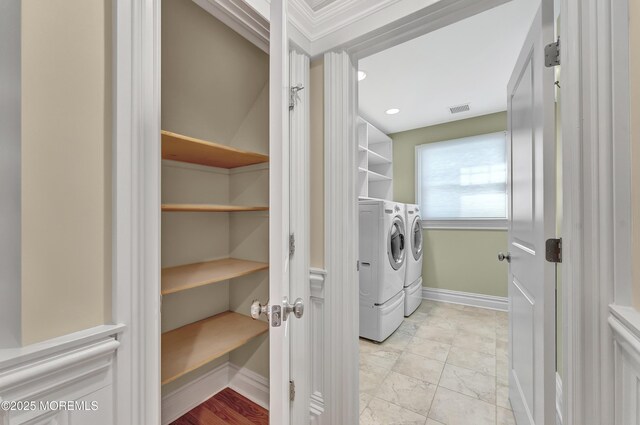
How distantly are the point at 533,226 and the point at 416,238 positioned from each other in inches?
89.6

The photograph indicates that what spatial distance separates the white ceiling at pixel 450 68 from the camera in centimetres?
172

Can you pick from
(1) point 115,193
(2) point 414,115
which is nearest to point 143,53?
(1) point 115,193

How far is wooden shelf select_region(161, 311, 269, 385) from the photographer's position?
3.97ft

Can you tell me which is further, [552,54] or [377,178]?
[377,178]

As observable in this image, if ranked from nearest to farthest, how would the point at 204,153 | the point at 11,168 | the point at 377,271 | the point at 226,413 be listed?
the point at 11,168, the point at 204,153, the point at 226,413, the point at 377,271

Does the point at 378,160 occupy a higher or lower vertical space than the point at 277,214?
higher

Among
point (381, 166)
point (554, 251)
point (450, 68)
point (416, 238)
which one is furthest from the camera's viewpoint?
point (381, 166)


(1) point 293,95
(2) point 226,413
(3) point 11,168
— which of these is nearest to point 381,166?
(1) point 293,95

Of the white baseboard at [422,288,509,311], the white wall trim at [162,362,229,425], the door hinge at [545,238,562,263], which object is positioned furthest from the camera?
the white baseboard at [422,288,509,311]

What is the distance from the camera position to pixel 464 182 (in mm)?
3432

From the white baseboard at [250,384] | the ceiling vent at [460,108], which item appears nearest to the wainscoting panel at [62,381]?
the white baseboard at [250,384]

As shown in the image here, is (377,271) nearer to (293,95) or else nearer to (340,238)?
(340,238)

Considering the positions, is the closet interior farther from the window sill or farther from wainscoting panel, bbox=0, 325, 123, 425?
the window sill

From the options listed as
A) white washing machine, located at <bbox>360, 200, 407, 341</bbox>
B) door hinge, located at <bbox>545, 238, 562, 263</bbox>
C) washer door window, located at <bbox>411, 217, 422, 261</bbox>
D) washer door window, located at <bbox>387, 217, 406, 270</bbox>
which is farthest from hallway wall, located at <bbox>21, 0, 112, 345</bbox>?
washer door window, located at <bbox>411, 217, 422, 261</bbox>
